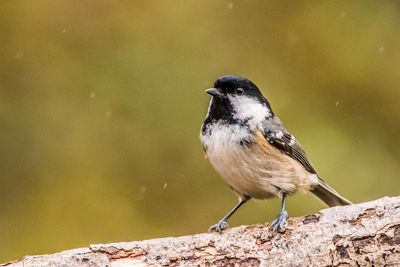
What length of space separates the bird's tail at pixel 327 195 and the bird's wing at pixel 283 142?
12cm

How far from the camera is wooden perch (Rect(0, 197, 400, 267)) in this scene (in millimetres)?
2604

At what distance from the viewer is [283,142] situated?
3381 mm

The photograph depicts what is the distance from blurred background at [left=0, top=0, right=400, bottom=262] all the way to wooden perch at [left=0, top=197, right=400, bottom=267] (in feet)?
4.70

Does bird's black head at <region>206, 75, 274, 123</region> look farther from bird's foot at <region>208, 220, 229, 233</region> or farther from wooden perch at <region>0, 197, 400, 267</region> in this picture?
wooden perch at <region>0, 197, 400, 267</region>

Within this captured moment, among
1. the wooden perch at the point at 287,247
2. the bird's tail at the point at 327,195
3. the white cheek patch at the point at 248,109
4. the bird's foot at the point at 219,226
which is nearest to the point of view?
the wooden perch at the point at 287,247

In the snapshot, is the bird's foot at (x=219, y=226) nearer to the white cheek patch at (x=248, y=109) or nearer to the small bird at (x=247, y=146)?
the small bird at (x=247, y=146)

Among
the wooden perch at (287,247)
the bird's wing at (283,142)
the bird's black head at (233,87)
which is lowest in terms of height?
the wooden perch at (287,247)

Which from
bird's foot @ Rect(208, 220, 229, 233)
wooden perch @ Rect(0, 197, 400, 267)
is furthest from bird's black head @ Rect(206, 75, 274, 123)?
wooden perch @ Rect(0, 197, 400, 267)

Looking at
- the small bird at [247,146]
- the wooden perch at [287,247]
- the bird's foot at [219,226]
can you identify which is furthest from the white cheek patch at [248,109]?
the wooden perch at [287,247]

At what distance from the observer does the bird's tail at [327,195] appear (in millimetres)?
→ 3570

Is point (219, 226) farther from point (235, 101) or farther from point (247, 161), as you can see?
point (235, 101)

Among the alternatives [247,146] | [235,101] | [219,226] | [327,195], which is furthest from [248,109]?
[327,195]

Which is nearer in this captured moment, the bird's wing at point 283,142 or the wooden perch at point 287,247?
the wooden perch at point 287,247

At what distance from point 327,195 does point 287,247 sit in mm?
1027
